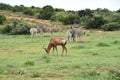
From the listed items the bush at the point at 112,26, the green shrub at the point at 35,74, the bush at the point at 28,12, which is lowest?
the bush at the point at 112,26

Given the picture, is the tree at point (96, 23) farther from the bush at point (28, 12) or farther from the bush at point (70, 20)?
the bush at point (28, 12)

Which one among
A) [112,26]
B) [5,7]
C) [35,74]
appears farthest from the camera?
[5,7]

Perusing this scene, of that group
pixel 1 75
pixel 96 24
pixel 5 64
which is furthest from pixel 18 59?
pixel 96 24

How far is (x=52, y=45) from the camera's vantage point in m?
20.1

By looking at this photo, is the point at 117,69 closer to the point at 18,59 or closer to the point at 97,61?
the point at 97,61

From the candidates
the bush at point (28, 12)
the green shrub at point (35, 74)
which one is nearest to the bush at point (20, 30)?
the bush at point (28, 12)

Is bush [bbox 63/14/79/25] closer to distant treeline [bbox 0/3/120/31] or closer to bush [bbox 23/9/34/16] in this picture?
distant treeline [bbox 0/3/120/31]

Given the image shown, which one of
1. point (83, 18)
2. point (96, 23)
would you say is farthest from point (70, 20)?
point (96, 23)

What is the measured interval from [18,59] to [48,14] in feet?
→ 126

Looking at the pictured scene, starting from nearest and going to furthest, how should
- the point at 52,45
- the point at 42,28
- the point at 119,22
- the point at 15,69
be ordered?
the point at 15,69 < the point at 52,45 < the point at 42,28 < the point at 119,22

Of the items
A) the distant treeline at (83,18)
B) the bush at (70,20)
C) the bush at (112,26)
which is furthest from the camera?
the bush at (70,20)

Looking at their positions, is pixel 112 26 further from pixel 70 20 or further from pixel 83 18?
pixel 70 20

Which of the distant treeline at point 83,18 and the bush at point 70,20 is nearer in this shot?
the distant treeline at point 83,18

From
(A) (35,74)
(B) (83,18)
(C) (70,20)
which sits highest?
(A) (35,74)
